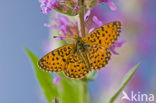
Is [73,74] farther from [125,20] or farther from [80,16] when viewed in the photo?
[125,20]

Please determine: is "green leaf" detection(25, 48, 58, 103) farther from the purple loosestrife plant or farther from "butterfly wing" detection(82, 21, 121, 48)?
"butterfly wing" detection(82, 21, 121, 48)

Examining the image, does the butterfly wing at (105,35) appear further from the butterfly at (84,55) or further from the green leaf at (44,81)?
the green leaf at (44,81)

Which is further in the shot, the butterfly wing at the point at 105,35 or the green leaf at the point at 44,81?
the green leaf at the point at 44,81

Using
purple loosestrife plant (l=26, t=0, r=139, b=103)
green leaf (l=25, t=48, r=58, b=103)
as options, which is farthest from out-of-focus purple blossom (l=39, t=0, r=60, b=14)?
green leaf (l=25, t=48, r=58, b=103)

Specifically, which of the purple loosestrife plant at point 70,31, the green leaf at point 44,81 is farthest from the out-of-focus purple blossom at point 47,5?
the green leaf at point 44,81

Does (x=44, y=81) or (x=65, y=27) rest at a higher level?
(x=65, y=27)

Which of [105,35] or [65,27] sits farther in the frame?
[65,27]

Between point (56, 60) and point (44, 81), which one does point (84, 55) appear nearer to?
point (56, 60)

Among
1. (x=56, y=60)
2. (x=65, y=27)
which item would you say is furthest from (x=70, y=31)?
(x=56, y=60)

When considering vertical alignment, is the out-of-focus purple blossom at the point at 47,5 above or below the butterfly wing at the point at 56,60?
above
